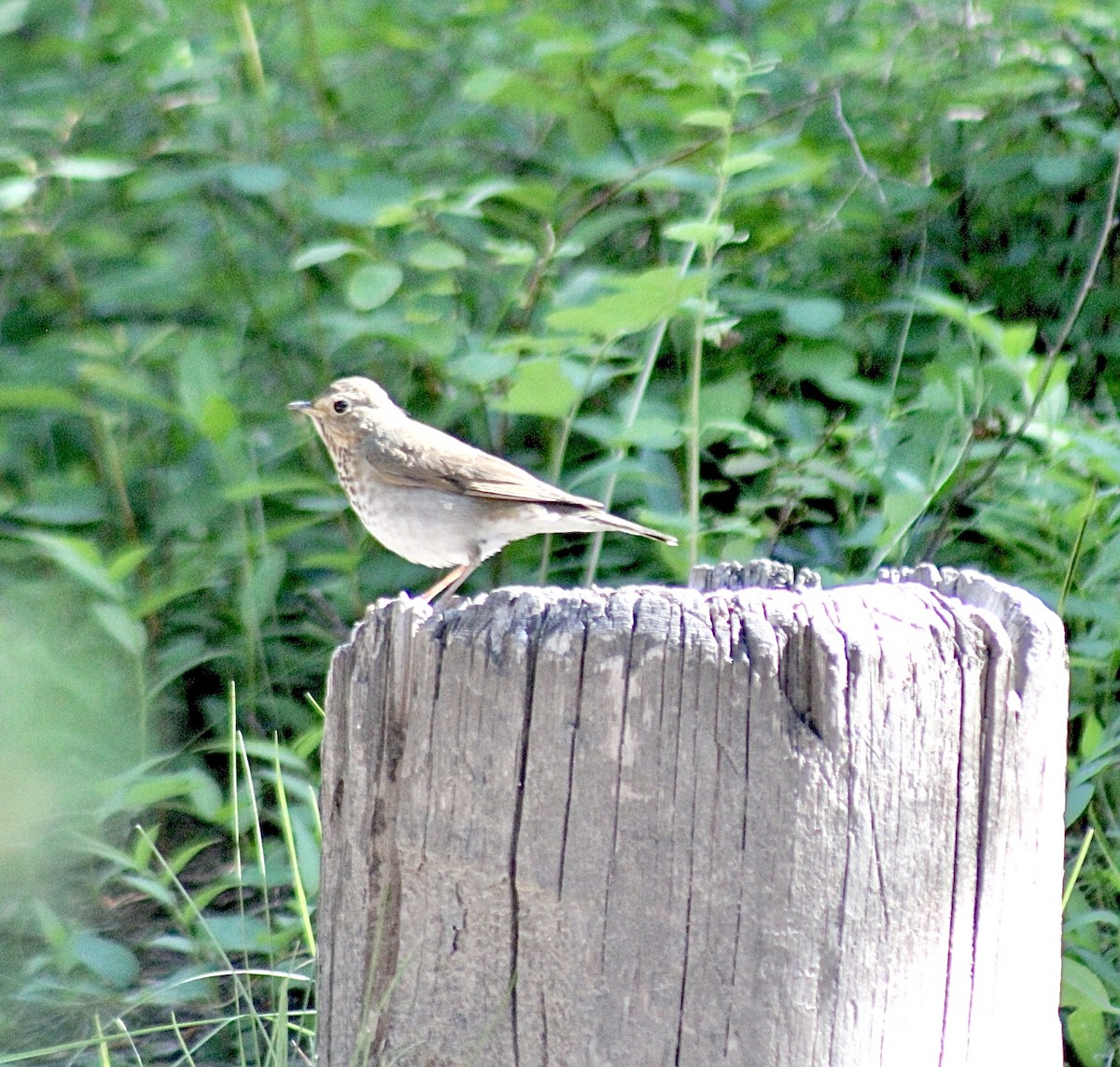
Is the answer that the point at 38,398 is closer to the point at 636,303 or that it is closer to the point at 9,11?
the point at 9,11

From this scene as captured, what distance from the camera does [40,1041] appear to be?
12.5 feet

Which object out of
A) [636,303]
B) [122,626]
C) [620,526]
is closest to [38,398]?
[122,626]

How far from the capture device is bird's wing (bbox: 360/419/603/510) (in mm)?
3811

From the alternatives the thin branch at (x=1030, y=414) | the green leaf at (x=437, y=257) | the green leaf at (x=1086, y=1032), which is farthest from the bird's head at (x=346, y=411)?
the green leaf at (x=1086, y=1032)

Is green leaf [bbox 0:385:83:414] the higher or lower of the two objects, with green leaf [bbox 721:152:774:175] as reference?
lower

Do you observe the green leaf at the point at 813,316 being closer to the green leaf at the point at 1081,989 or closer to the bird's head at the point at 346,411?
the bird's head at the point at 346,411

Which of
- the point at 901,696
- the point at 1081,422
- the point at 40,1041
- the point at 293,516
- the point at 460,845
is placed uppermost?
the point at 901,696

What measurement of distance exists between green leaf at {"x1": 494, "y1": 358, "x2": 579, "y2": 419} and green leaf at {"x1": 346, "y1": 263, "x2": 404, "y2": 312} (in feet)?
1.86

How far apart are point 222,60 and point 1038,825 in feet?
12.0

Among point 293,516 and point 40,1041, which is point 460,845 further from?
point 293,516

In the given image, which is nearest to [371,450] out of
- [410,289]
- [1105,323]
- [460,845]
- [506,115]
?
[410,289]

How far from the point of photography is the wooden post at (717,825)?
6.08 feet

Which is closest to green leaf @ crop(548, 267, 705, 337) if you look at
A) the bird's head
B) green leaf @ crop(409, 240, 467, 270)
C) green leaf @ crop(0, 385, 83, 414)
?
green leaf @ crop(409, 240, 467, 270)

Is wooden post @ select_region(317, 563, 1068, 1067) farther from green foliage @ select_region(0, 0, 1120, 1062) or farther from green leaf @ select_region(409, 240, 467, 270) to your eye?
green leaf @ select_region(409, 240, 467, 270)
